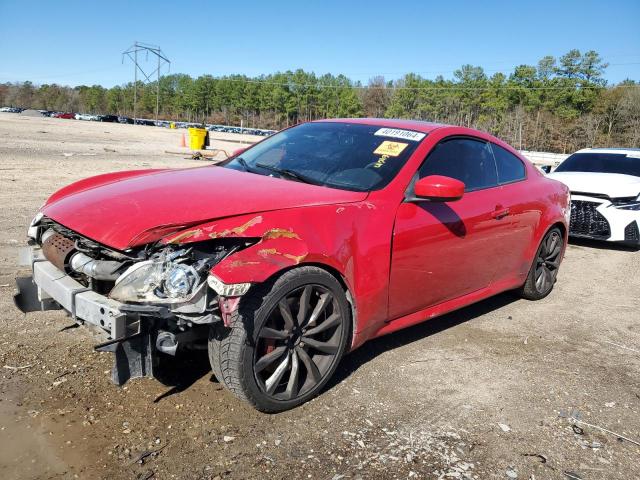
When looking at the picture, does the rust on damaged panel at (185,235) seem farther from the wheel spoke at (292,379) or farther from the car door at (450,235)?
the car door at (450,235)

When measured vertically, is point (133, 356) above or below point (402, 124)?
below

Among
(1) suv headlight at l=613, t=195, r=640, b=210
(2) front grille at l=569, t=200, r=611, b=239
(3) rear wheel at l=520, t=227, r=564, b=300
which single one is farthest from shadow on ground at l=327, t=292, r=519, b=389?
(1) suv headlight at l=613, t=195, r=640, b=210

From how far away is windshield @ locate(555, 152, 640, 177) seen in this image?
29.0 feet

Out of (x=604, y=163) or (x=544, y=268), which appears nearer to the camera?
(x=544, y=268)

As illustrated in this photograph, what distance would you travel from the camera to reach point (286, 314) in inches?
113

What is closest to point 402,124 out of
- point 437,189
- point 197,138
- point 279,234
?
point 437,189

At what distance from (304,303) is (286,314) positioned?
122 mm

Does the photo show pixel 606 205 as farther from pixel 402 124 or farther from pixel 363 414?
pixel 363 414

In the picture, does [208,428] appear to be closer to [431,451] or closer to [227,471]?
[227,471]

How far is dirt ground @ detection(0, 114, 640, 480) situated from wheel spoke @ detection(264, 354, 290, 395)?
19cm

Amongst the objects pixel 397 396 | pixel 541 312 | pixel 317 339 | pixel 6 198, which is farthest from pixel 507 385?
pixel 6 198

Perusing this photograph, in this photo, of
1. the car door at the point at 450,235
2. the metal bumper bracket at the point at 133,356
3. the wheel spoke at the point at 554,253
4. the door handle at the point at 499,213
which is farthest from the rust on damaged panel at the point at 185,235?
the wheel spoke at the point at 554,253

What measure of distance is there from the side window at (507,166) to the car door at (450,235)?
4.2 inches

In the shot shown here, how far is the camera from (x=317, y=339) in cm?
313
